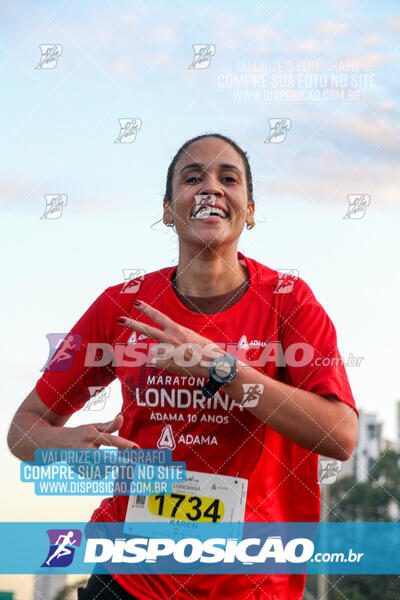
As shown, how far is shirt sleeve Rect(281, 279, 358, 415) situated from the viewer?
3.37m

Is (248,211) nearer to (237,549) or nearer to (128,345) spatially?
(128,345)

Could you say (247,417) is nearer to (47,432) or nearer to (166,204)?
(47,432)

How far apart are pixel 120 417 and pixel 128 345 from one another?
518 millimetres

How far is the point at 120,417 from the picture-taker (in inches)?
130

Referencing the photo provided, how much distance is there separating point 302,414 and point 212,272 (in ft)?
2.77

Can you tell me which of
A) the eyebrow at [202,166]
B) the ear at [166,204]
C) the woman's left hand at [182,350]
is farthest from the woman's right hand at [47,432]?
the eyebrow at [202,166]

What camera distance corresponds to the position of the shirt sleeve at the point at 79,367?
384 centimetres

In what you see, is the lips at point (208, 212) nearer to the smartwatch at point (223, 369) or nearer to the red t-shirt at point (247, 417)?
the red t-shirt at point (247, 417)

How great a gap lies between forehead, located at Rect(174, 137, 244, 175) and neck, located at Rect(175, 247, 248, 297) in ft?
1.32

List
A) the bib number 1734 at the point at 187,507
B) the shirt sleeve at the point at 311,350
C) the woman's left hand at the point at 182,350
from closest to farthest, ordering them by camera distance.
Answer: the woman's left hand at the point at 182,350
the shirt sleeve at the point at 311,350
the bib number 1734 at the point at 187,507

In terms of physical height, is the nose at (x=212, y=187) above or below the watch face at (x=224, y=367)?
above

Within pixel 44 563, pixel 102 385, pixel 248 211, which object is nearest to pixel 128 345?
pixel 102 385

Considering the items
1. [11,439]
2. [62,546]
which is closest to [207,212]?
[11,439]

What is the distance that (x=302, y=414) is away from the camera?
3.24 m
